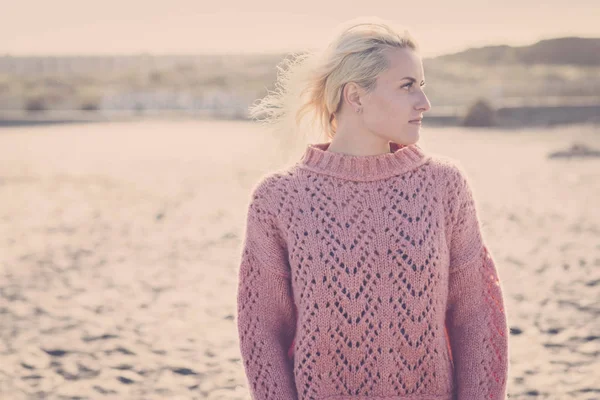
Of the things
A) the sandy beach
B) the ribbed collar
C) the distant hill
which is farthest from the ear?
the distant hill

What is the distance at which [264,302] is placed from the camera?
1.86m

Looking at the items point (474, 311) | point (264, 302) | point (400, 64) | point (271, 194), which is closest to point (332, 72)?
point (400, 64)

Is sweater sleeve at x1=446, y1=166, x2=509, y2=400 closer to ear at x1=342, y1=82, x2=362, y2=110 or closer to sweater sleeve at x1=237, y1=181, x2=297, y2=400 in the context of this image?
ear at x1=342, y1=82, x2=362, y2=110

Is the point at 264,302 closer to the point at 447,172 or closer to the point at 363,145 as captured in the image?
the point at 363,145

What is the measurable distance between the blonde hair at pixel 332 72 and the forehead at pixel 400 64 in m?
0.01

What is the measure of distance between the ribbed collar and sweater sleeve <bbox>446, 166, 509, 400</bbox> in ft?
0.46

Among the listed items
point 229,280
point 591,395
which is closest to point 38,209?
point 229,280

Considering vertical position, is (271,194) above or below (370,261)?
above

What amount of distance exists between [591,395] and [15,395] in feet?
9.97

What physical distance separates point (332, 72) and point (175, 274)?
437 centimetres

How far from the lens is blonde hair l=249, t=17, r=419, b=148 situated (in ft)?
5.74

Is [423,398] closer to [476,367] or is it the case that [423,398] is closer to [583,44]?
[476,367]

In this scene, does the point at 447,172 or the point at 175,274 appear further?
the point at 175,274

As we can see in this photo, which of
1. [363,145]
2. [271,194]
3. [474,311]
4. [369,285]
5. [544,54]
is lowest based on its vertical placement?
[474,311]
